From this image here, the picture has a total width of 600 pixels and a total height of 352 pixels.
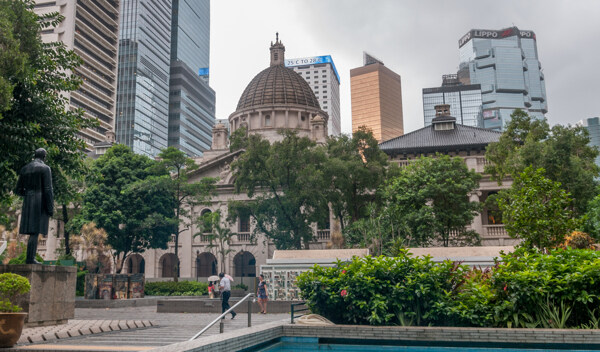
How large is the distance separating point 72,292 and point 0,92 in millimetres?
5770

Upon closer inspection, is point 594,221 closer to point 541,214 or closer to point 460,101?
point 541,214

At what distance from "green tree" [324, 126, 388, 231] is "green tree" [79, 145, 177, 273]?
13197 mm

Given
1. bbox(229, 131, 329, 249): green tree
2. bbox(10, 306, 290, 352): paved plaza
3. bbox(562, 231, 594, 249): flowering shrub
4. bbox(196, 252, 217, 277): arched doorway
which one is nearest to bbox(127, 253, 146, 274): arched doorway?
bbox(196, 252, 217, 277): arched doorway

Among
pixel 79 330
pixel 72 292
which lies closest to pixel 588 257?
pixel 79 330

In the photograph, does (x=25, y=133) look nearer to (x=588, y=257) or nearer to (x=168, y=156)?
(x=588, y=257)

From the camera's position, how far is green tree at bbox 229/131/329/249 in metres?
35.7

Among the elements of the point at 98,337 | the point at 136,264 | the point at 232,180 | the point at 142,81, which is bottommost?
the point at 98,337

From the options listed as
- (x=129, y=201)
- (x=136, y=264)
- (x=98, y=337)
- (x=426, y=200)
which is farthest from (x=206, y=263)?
(x=98, y=337)

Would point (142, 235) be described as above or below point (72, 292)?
above

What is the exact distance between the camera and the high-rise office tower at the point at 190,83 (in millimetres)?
127688

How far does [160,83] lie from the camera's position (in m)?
122

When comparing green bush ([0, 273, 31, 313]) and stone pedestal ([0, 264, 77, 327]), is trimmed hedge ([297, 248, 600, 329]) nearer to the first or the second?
stone pedestal ([0, 264, 77, 327])

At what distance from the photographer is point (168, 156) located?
4128 centimetres

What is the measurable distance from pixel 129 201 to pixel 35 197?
28.9m
